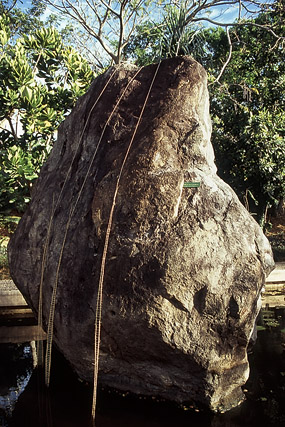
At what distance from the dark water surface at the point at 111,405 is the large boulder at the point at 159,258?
0.44ft

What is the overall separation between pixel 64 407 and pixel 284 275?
16.5 ft

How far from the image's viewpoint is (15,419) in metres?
3.39

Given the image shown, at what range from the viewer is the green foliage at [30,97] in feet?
26.2

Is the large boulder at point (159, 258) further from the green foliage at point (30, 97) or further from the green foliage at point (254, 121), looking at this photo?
the green foliage at point (254, 121)

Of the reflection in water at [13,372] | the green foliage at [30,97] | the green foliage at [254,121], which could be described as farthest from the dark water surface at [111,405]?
the green foliage at [254,121]

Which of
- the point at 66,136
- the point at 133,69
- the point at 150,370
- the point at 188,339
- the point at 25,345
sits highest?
the point at 133,69

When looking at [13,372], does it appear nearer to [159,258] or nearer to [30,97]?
[159,258]

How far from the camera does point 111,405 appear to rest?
3.50 m

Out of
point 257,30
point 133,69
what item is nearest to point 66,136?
point 133,69

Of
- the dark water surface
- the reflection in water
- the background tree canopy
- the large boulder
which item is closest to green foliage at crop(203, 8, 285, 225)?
the background tree canopy

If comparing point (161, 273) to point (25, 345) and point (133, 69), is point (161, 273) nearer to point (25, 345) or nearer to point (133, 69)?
point (133, 69)

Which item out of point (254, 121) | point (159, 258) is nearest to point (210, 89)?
point (254, 121)

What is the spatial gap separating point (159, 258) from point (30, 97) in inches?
224

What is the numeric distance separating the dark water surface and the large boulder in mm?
136
